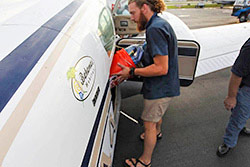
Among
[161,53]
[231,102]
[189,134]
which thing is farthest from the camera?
[189,134]

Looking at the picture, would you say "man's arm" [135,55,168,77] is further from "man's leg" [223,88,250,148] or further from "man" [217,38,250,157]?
"man's leg" [223,88,250,148]

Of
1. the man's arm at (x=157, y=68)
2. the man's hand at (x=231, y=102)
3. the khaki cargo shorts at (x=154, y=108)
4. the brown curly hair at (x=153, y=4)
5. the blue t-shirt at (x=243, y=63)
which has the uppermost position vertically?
the brown curly hair at (x=153, y=4)

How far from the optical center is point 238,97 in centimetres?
201

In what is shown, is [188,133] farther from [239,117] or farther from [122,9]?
[122,9]

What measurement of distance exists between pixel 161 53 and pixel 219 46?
107 inches

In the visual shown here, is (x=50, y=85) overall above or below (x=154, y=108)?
above

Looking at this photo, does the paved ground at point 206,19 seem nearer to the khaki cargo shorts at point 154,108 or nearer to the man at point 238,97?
the man at point 238,97

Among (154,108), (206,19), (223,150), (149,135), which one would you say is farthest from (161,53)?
(206,19)

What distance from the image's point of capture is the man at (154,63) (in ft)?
4.77

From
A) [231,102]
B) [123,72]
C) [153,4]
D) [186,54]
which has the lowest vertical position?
[231,102]

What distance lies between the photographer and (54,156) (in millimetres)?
712

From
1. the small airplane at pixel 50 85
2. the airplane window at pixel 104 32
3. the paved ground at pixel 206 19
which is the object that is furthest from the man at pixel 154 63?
the paved ground at pixel 206 19

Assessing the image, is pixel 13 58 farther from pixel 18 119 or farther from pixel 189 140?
pixel 189 140

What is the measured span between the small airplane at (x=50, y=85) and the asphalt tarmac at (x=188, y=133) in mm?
1455
